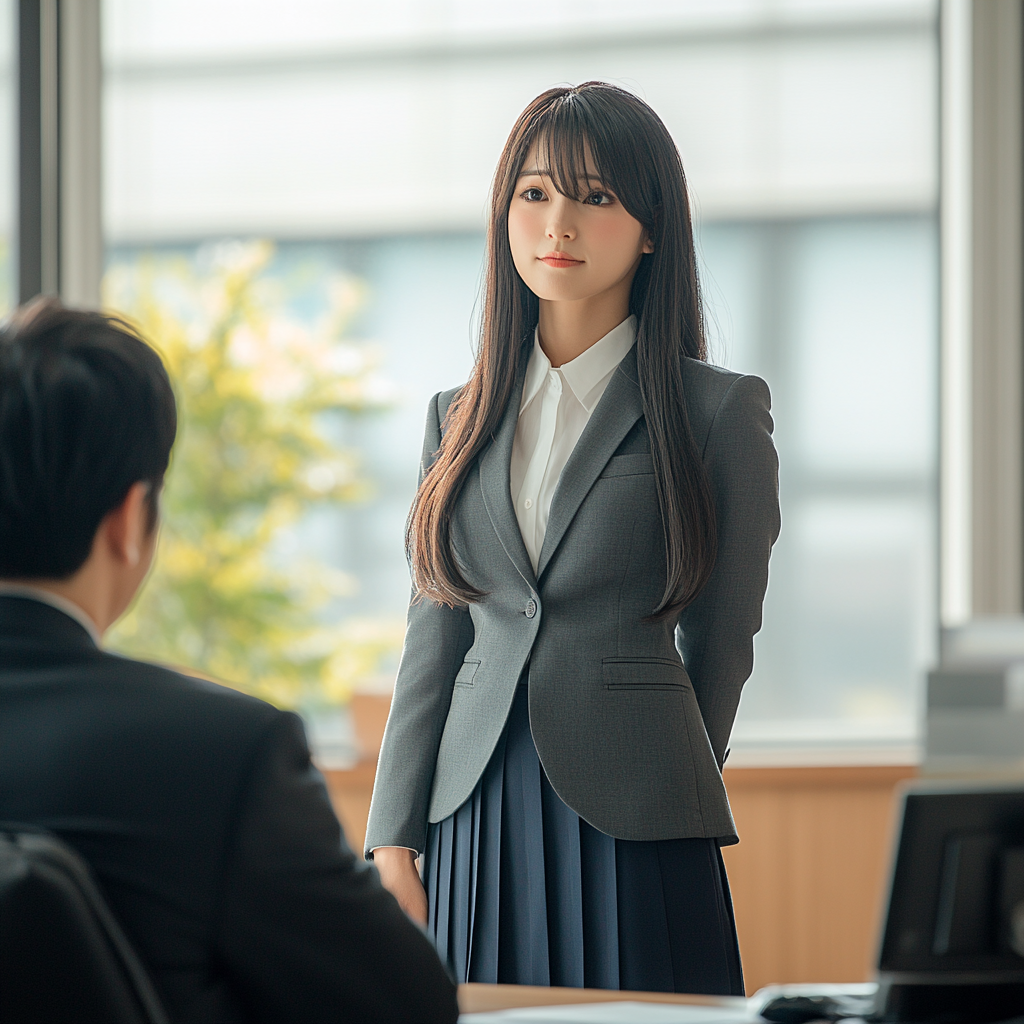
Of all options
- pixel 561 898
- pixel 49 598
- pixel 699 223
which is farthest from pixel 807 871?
pixel 49 598

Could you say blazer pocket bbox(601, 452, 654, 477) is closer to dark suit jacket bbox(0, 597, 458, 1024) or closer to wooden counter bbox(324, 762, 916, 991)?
dark suit jacket bbox(0, 597, 458, 1024)

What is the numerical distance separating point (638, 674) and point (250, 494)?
2410 millimetres

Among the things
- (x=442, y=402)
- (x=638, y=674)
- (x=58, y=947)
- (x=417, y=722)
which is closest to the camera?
(x=58, y=947)

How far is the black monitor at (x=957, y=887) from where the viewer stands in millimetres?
921

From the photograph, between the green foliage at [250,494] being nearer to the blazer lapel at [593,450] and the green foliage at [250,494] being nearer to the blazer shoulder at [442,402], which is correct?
the blazer shoulder at [442,402]

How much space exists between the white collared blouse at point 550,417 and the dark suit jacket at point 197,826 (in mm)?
596

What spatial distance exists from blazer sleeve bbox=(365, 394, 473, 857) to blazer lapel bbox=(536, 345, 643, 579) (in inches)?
6.6

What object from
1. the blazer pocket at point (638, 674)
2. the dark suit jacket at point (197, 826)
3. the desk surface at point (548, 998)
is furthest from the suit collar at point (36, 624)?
the blazer pocket at point (638, 674)

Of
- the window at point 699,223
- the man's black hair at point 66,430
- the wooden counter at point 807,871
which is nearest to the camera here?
→ the man's black hair at point 66,430

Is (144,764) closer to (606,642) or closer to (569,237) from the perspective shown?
(606,642)

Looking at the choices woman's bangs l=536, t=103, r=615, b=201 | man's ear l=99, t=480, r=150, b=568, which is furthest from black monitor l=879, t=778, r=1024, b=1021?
woman's bangs l=536, t=103, r=615, b=201

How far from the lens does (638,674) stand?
1291 mm

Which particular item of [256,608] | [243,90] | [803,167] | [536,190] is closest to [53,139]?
[243,90]

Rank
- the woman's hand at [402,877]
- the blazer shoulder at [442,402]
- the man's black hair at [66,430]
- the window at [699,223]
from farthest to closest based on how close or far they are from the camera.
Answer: the window at [699,223], the blazer shoulder at [442,402], the woman's hand at [402,877], the man's black hair at [66,430]
